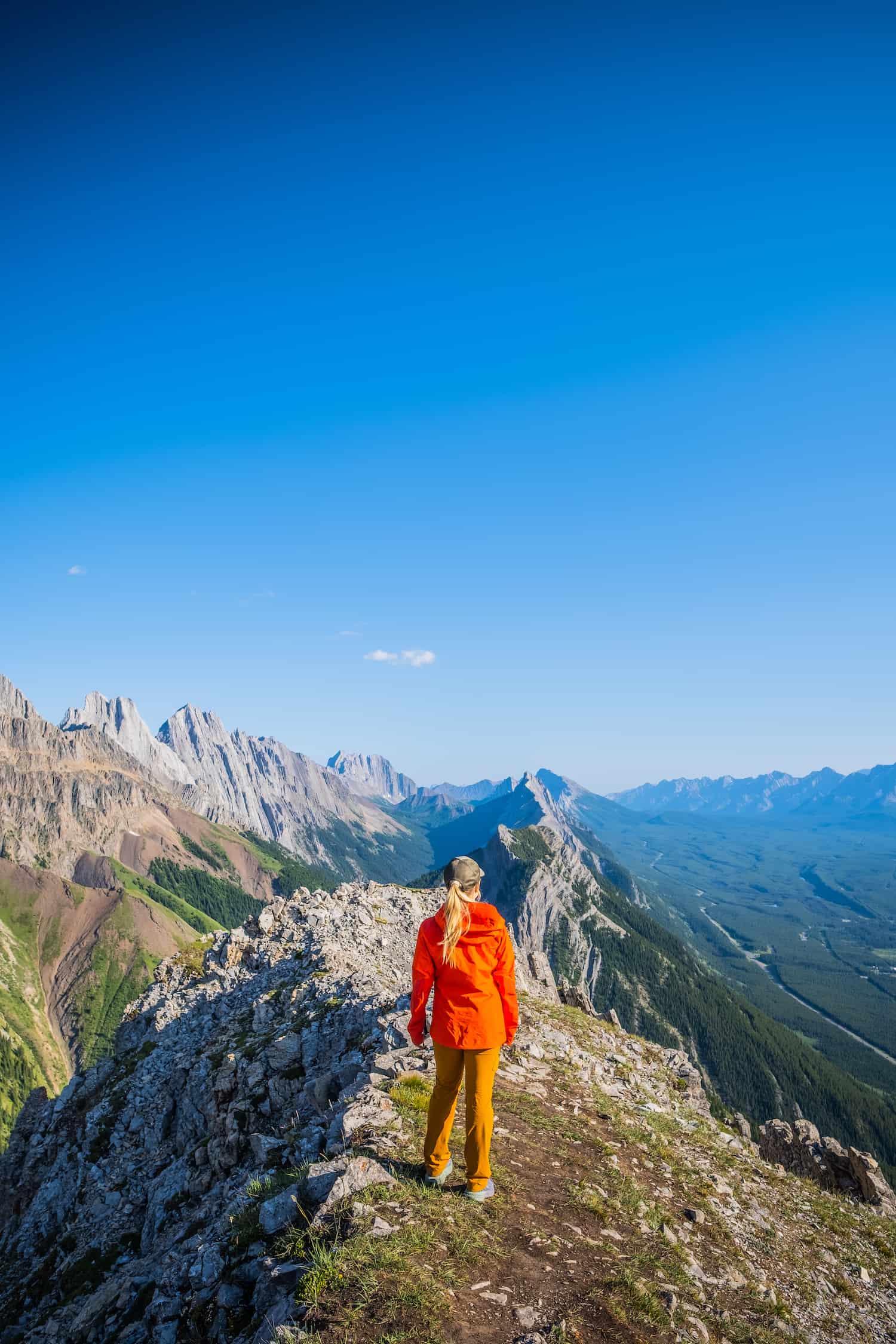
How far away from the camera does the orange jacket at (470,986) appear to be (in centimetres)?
949

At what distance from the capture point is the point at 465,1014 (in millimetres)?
9516

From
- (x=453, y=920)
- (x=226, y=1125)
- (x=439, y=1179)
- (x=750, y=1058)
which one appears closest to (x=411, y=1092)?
(x=439, y=1179)

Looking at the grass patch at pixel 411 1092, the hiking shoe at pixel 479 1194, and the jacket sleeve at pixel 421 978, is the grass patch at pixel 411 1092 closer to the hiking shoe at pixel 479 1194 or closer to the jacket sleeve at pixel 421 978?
the hiking shoe at pixel 479 1194

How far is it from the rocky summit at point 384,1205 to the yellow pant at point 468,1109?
430 mm

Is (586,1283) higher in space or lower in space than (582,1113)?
→ higher

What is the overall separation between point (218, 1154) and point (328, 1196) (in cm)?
1254

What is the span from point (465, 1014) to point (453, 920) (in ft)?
4.94

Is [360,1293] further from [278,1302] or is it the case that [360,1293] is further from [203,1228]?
[203,1228]

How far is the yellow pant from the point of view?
9289 mm

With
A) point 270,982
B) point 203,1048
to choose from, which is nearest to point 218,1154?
point 203,1048

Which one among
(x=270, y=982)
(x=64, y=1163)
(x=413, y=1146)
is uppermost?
(x=413, y=1146)

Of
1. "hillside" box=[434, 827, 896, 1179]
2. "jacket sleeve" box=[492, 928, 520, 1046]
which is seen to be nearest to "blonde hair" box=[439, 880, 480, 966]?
"jacket sleeve" box=[492, 928, 520, 1046]

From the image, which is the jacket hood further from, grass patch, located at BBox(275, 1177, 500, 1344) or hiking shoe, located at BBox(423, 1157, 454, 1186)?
grass patch, located at BBox(275, 1177, 500, 1344)

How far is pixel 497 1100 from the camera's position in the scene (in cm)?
1432
